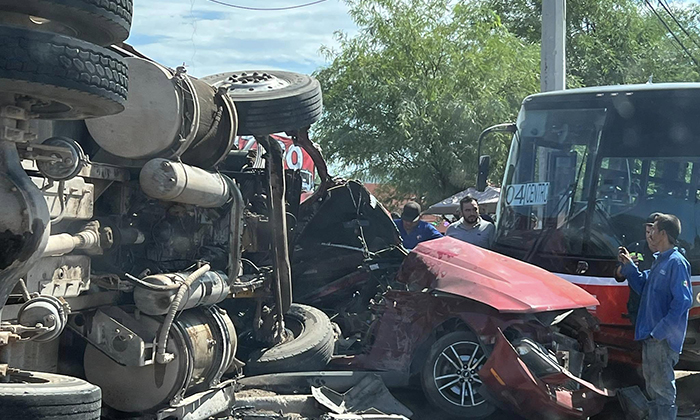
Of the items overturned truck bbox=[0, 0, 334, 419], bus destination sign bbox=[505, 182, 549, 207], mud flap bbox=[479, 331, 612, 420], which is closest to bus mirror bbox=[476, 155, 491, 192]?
bus destination sign bbox=[505, 182, 549, 207]

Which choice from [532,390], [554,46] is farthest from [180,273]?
[554,46]

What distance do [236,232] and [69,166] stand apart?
2159 mm

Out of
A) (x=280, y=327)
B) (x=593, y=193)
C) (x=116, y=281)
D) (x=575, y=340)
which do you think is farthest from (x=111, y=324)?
(x=593, y=193)

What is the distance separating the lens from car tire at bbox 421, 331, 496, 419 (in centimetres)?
640

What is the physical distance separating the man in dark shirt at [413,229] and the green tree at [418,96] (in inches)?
398

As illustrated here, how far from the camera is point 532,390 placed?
5867 millimetres

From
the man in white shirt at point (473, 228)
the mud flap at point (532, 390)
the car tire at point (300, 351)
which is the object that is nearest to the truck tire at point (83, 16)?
the car tire at point (300, 351)

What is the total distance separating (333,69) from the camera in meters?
21.4

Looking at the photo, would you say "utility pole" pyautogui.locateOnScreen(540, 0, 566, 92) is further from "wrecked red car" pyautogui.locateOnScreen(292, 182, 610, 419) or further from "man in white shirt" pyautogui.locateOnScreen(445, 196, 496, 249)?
"wrecked red car" pyautogui.locateOnScreen(292, 182, 610, 419)

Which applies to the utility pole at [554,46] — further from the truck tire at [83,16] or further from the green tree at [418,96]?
the truck tire at [83,16]

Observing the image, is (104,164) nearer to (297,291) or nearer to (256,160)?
(256,160)

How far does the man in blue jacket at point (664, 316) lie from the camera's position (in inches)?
244

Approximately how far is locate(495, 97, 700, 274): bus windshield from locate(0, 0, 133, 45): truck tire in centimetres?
529

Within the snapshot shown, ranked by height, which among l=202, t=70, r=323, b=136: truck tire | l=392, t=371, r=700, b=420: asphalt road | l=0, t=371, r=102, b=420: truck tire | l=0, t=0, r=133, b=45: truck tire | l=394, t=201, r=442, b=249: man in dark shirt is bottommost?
l=392, t=371, r=700, b=420: asphalt road
